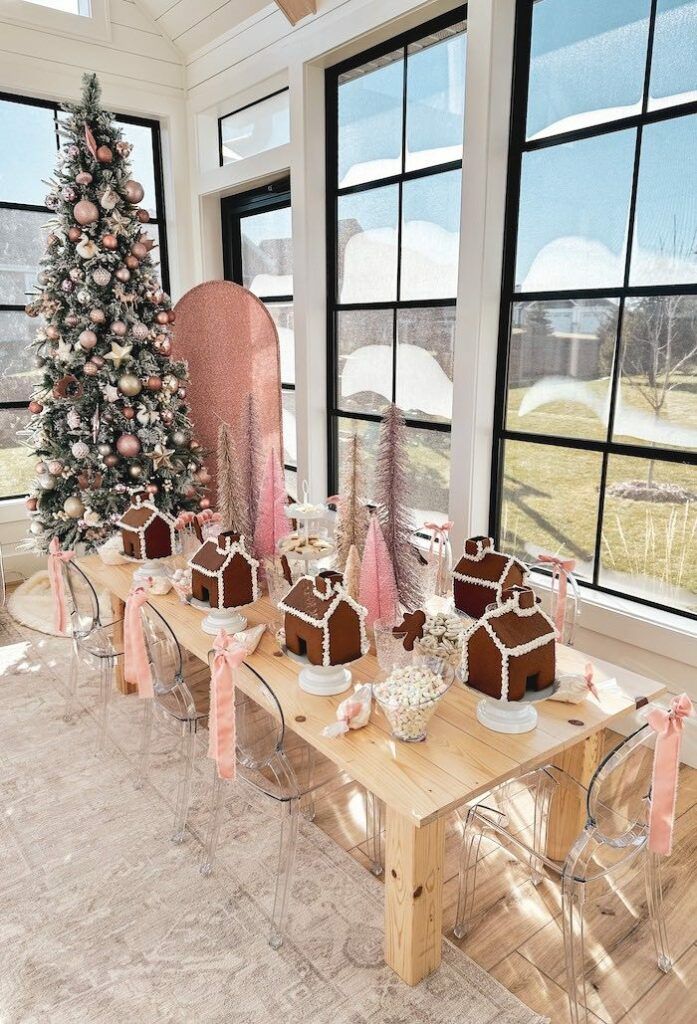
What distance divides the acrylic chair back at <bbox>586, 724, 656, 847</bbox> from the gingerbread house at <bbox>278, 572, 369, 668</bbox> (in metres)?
0.66

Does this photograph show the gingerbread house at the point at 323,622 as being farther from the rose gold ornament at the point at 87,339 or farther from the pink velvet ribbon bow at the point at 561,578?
the rose gold ornament at the point at 87,339

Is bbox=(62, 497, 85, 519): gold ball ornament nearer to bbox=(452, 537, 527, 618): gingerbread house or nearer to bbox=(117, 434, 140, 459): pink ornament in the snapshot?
bbox=(117, 434, 140, 459): pink ornament

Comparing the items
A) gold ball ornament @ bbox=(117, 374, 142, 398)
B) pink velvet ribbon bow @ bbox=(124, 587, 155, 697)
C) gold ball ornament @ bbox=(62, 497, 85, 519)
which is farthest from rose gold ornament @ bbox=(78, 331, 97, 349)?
pink velvet ribbon bow @ bbox=(124, 587, 155, 697)

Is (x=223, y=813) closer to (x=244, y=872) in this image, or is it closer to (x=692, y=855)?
(x=244, y=872)

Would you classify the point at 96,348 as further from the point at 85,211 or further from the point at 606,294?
the point at 606,294

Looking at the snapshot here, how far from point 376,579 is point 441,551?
0.53 metres

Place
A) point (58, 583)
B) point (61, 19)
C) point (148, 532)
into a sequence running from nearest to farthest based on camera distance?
point (148, 532)
point (58, 583)
point (61, 19)

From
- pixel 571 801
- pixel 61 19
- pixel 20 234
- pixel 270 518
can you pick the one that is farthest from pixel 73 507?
pixel 61 19

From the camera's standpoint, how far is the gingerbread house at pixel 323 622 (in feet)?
5.94

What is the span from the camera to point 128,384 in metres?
3.70

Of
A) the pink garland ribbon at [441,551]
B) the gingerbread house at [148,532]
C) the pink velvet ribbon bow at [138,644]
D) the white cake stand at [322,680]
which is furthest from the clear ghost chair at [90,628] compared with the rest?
the pink garland ribbon at [441,551]

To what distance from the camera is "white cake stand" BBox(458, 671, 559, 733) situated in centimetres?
172

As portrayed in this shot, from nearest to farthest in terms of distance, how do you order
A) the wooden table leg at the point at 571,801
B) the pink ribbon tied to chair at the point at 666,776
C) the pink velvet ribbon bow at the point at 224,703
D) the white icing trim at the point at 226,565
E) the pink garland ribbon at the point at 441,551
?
the pink ribbon tied to chair at the point at 666,776 < the pink velvet ribbon bow at the point at 224,703 < the wooden table leg at the point at 571,801 < the white icing trim at the point at 226,565 < the pink garland ribbon at the point at 441,551

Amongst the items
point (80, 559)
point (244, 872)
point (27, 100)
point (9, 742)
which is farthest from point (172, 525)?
point (27, 100)
